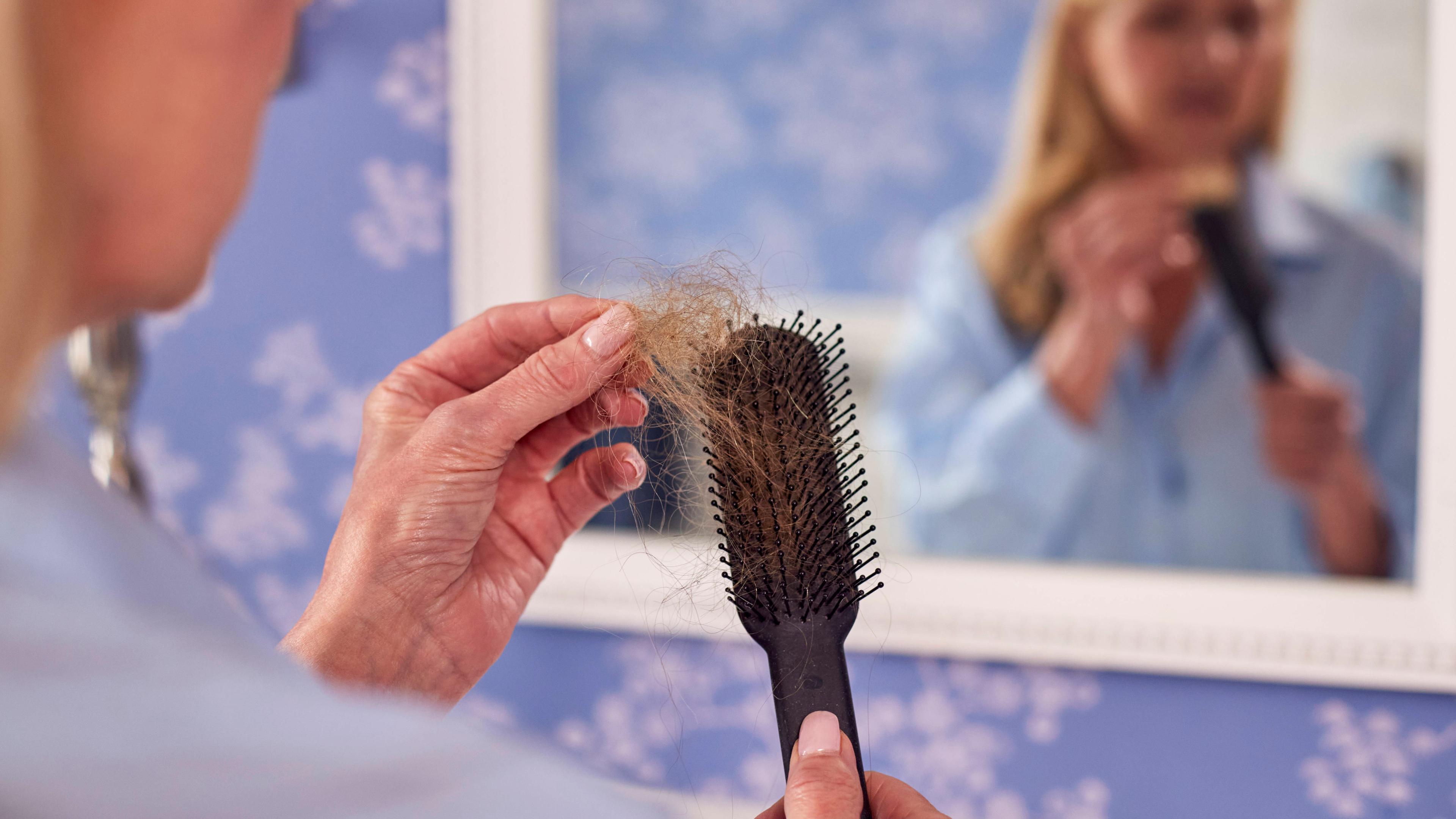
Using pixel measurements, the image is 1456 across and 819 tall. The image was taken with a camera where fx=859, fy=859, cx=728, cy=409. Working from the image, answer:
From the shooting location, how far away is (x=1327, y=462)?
78 centimetres

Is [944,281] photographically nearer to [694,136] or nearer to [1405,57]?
[694,136]

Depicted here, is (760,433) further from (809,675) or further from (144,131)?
(144,131)

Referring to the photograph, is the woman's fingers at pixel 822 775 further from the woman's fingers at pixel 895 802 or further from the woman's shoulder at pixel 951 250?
the woman's shoulder at pixel 951 250

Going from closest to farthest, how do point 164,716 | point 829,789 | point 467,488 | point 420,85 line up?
point 164,716
point 829,789
point 467,488
point 420,85

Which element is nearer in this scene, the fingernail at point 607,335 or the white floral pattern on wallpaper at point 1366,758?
the fingernail at point 607,335

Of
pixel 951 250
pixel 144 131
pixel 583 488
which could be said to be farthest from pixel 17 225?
pixel 951 250

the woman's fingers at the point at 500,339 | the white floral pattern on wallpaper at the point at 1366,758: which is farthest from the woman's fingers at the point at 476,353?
the white floral pattern on wallpaper at the point at 1366,758

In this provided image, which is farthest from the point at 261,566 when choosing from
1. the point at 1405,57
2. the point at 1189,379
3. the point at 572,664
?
the point at 1405,57

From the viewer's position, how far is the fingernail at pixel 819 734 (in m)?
0.45

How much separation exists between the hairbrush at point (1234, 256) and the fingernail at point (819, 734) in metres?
0.58

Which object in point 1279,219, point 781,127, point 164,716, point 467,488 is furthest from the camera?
point 781,127

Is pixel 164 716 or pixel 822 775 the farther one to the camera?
pixel 822 775

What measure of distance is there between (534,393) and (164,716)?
0.32 meters

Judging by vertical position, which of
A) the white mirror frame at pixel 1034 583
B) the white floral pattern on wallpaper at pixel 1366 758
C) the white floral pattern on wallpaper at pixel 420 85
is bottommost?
the white floral pattern on wallpaper at pixel 1366 758
